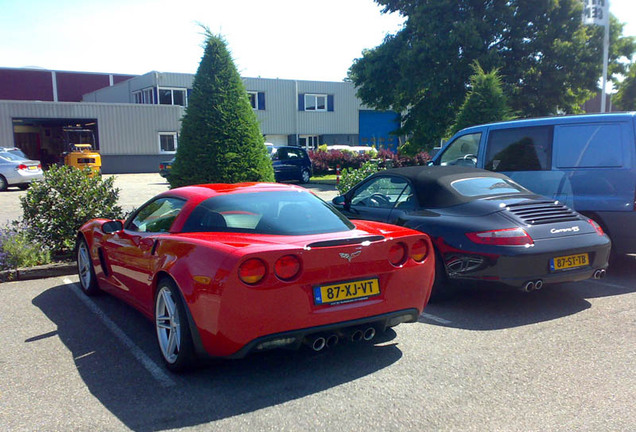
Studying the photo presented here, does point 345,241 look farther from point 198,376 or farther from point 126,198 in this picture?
point 126,198

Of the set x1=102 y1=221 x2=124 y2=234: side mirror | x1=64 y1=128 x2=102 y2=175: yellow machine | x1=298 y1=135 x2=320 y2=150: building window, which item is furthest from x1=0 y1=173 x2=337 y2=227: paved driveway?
x1=298 y1=135 x2=320 y2=150: building window

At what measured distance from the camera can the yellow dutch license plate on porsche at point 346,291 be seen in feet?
12.0

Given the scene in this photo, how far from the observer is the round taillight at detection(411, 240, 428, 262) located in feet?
13.6

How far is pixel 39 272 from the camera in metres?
7.12

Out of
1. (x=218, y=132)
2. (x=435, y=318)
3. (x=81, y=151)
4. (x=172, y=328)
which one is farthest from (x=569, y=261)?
(x=81, y=151)

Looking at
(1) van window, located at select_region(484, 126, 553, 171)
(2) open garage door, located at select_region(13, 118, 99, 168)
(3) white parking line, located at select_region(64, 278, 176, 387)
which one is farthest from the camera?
(2) open garage door, located at select_region(13, 118, 99, 168)

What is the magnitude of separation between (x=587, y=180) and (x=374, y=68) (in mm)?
21506

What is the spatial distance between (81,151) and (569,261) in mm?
28474

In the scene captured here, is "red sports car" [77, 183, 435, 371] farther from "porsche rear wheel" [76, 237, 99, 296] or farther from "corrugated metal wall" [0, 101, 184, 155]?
"corrugated metal wall" [0, 101, 184, 155]

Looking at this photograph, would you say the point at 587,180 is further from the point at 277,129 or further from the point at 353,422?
the point at 277,129

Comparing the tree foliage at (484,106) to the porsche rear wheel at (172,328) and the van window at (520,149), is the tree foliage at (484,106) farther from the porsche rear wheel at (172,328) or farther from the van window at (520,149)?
the porsche rear wheel at (172,328)

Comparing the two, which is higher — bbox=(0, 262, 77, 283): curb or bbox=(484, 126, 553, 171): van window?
bbox=(484, 126, 553, 171): van window

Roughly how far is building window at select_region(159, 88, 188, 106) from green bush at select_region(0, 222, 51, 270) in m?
31.9

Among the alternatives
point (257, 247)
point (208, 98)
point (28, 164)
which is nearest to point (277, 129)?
point (28, 164)
